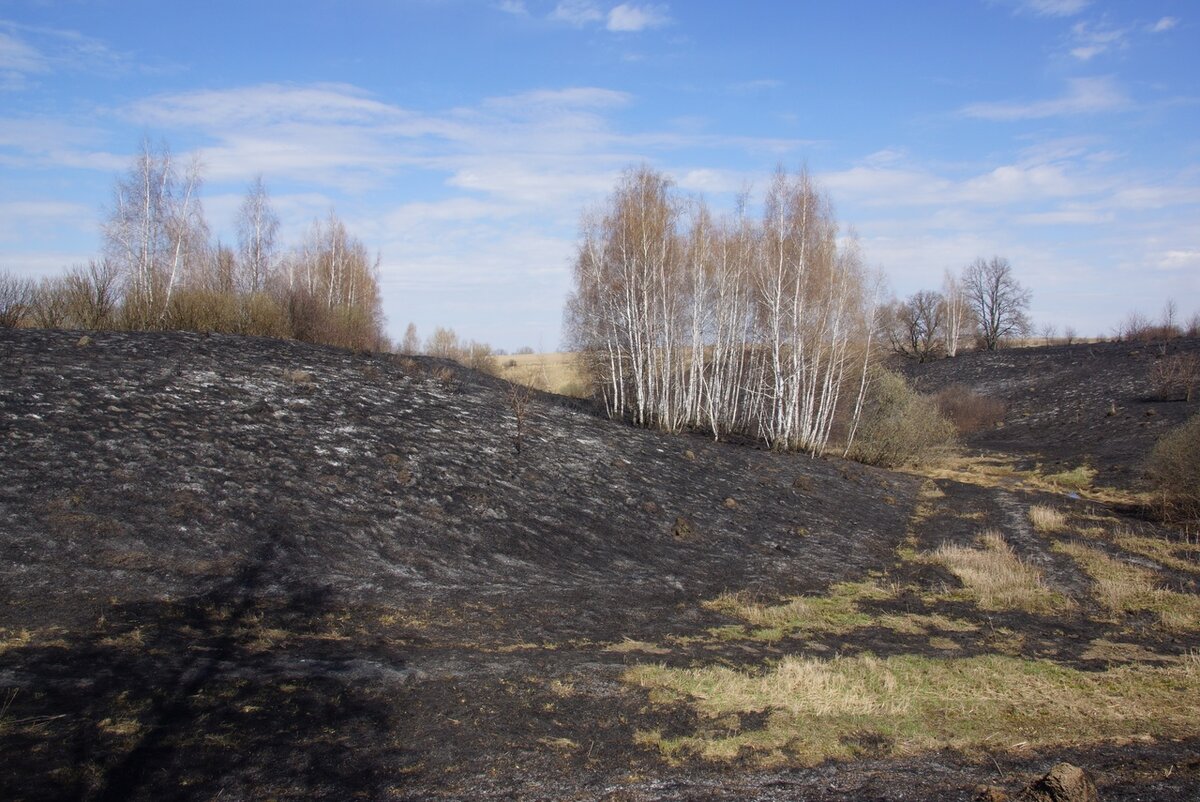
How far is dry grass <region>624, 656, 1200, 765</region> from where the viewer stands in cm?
605

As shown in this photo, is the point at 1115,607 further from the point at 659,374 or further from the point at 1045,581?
the point at 659,374

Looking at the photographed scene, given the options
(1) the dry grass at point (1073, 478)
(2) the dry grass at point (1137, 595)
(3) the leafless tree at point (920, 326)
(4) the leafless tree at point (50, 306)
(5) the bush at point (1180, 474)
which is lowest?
(2) the dry grass at point (1137, 595)

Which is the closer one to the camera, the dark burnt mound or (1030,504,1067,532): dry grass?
the dark burnt mound

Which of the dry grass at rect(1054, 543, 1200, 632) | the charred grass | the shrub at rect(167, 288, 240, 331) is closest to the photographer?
the charred grass

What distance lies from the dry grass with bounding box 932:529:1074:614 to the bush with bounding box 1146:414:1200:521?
646cm

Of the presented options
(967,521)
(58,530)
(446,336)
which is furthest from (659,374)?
(446,336)

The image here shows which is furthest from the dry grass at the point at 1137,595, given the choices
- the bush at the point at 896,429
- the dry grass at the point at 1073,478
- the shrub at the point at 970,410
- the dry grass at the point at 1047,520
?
the shrub at the point at 970,410

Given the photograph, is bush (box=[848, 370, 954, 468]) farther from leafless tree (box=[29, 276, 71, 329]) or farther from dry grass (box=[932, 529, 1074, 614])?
leafless tree (box=[29, 276, 71, 329])

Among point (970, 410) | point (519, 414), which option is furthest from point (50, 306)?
point (970, 410)

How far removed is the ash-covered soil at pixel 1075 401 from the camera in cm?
2855

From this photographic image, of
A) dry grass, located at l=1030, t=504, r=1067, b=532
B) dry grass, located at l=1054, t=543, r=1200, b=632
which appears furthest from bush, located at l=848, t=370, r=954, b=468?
dry grass, located at l=1054, t=543, r=1200, b=632

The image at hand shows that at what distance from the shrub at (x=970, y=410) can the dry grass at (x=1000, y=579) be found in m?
25.7

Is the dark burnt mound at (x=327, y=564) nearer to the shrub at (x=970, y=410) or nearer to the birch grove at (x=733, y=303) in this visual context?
the birch grove at (x=733, y=303)

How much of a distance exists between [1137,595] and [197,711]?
1233 centimetres
